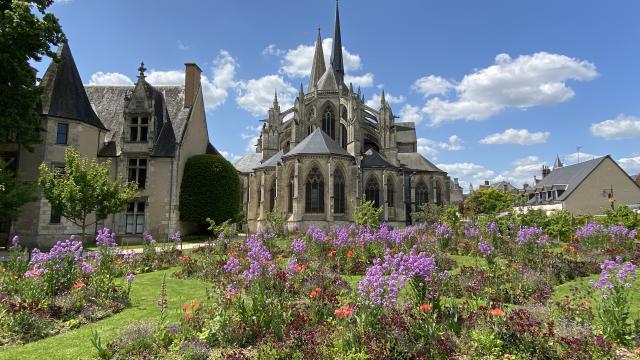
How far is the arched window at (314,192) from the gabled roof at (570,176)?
25.9 m

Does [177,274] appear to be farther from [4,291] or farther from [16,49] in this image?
[16,49]

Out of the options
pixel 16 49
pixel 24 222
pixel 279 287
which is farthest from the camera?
pixel 24 222

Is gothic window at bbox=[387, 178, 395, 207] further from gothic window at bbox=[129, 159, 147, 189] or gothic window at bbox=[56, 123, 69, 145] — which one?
gothic window at bbox=[56, 123, 69, 145]

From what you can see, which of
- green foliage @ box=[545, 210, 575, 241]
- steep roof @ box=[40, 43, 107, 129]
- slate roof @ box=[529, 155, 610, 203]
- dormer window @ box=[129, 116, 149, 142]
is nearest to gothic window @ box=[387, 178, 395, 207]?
slate roof @ box=[529, 155, 610, 203]

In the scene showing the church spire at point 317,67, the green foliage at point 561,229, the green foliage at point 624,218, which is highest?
the church spire at point 317,67

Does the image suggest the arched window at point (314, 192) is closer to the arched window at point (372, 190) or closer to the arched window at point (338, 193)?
the arched window at point (338, 193)

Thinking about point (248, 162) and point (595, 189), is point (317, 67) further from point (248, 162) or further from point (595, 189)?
Result: point (595, 189)

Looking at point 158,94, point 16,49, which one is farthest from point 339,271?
point 158,94

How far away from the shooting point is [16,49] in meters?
16.3

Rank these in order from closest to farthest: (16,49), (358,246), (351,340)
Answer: (351,340)
(358,246)
(16,49)

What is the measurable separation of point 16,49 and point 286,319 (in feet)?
55.2

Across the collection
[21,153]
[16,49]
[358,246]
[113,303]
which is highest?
[16,49]

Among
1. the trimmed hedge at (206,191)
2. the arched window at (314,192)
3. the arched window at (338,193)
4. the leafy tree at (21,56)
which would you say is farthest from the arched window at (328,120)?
the leafy tree at (21,56)

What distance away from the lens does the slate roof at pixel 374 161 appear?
3791cm
